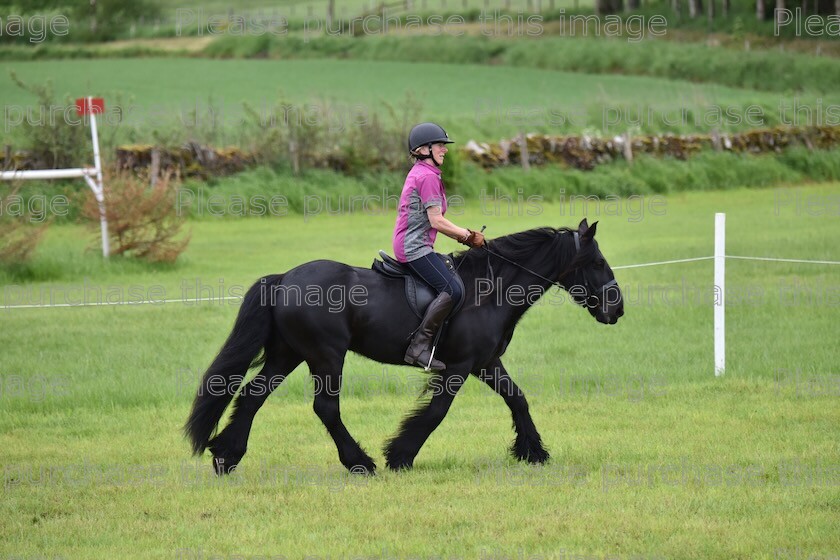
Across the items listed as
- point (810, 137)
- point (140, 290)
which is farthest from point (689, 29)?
point (140, 290)

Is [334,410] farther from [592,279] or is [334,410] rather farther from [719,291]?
[719,291]

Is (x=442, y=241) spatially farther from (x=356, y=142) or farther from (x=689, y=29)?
(x=689, y=29)

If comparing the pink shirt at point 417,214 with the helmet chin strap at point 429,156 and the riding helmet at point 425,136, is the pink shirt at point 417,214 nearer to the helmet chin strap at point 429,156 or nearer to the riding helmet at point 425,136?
the helmet chin strap at point 429,156

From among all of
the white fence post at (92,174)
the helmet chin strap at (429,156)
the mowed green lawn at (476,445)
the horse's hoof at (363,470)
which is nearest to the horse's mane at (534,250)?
the helmet chin strap at (429,156)

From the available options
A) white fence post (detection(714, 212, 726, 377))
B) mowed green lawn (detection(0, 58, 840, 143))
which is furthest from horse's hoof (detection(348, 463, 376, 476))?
mowed green lawn (detection(0, 58, 840, 143))

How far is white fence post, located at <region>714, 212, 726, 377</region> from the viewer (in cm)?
1036

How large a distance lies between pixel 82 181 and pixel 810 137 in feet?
76.8

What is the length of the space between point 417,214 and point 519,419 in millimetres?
1703

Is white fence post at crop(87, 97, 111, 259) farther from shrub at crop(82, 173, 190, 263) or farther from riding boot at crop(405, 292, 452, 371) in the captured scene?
riding boot at crop(405, 292, 452, 371)

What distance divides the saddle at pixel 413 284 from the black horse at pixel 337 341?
46 mm

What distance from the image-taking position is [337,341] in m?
7.37

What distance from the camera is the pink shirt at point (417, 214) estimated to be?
7289 mm

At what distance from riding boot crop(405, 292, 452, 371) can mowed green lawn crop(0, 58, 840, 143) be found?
2030 cm

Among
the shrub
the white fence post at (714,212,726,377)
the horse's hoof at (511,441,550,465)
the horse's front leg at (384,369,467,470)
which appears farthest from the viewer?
the shrub
